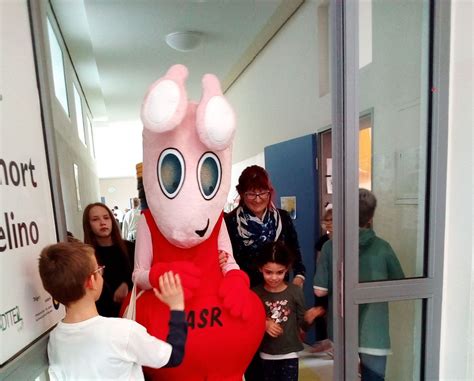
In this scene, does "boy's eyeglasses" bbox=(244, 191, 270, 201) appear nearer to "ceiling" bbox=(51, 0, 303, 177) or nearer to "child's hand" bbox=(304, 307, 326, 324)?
"child's hand" bbox=(304, 307, 326, 324)

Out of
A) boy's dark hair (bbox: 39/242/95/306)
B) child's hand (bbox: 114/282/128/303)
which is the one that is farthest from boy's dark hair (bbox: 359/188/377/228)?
child's hand (bbox: 114/282/128/303)

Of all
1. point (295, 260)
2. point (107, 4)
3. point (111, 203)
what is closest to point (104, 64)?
point (107, 4)

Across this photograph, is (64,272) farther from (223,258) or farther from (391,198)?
(391,198)

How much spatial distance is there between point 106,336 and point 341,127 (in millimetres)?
1041

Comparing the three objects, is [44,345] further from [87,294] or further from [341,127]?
[341,127]

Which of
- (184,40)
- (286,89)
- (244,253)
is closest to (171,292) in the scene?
(244,253)

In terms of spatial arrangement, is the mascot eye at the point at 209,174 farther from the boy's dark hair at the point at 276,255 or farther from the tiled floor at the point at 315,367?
the tiled floor at the point at 315,367

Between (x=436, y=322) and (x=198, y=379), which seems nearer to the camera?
(x=198, y=379)

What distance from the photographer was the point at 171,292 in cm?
114

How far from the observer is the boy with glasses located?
3.30 ft

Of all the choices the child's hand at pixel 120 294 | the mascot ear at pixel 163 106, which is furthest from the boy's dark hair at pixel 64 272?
the child's hand at pixel 120 294

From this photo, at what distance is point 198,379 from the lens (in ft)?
4.22

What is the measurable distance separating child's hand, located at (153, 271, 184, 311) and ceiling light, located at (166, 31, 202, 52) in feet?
9.44

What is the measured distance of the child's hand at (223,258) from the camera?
1.39 metres
